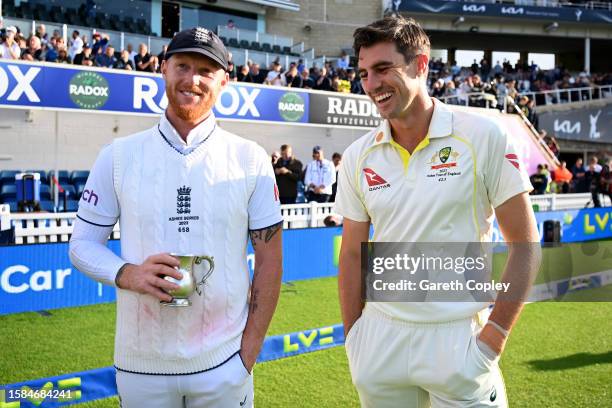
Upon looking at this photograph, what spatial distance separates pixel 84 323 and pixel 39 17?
15008mm

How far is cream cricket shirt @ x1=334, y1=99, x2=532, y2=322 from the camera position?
2043 mm

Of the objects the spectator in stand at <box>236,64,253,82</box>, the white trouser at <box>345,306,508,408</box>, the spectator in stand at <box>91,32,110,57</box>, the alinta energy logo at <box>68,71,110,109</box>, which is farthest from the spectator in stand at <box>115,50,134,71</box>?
the white trouser at <box>345,306,508,408</box>

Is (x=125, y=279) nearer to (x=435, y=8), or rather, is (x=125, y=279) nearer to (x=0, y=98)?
(x=0, y=98)

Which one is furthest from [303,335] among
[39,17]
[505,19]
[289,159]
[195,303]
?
[505,19]

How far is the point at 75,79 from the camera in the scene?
1112 cm

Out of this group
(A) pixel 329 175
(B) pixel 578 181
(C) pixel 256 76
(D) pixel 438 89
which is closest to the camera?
(A) pixel 329 175

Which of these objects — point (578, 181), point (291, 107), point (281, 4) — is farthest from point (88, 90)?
point (281, 4)

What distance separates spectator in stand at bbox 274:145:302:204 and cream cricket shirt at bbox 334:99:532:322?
27.8 feet

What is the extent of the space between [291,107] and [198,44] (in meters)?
12.6

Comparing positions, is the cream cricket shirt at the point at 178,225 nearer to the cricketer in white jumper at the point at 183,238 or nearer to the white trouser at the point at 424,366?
the cricketer in white jumper at the point at 183,238

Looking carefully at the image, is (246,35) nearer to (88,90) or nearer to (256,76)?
(256,76)

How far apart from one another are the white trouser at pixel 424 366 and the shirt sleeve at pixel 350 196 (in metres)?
0.39

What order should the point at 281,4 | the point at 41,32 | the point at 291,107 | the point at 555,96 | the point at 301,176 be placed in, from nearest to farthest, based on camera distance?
the point at 301,176, the point at 41,32, the point at 291,107, the point at 281,4, the point at 555,96

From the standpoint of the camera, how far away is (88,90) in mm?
11359
